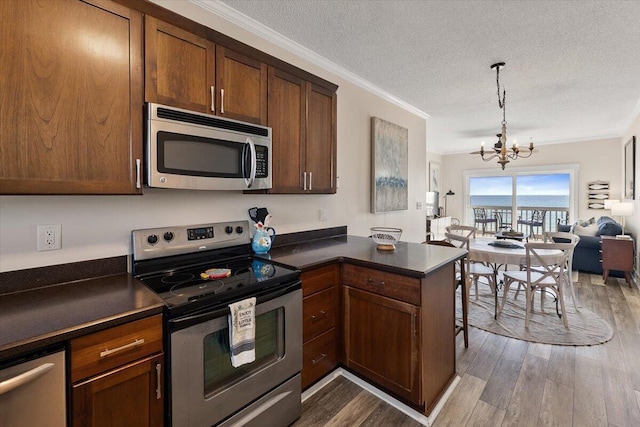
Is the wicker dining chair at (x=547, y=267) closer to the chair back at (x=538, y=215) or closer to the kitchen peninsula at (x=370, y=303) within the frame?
the kitchen peninsula at (x=370, y=303)

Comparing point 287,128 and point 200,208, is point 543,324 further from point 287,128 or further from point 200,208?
point 200,208

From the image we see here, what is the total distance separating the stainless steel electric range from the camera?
Result: 4.16ft

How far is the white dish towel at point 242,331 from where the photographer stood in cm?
138

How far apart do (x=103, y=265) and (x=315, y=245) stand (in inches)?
57.0

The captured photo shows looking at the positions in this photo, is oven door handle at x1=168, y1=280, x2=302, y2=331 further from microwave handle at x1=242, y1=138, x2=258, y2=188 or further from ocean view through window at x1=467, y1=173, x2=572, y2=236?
ocean view through window at x1=467, y1=173, x2=572, y2=236

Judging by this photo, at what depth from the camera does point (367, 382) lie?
211 cm

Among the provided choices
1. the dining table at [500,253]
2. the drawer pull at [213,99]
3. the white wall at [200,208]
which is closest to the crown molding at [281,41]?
the white wall at [200,208]

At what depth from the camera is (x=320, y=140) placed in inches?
98.3

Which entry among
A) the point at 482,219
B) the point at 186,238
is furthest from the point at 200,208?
the point at 482,219

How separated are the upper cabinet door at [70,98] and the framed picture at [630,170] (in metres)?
6.79

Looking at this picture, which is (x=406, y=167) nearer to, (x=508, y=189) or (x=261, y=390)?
(x=261, y=390)

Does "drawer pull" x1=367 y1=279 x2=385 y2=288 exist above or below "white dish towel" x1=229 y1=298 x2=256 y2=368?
above

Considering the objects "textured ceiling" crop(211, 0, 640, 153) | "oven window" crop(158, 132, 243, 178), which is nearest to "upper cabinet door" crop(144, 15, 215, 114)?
"oven window" crop(158, 132, 243, 178)

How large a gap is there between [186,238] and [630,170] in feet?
22.9
